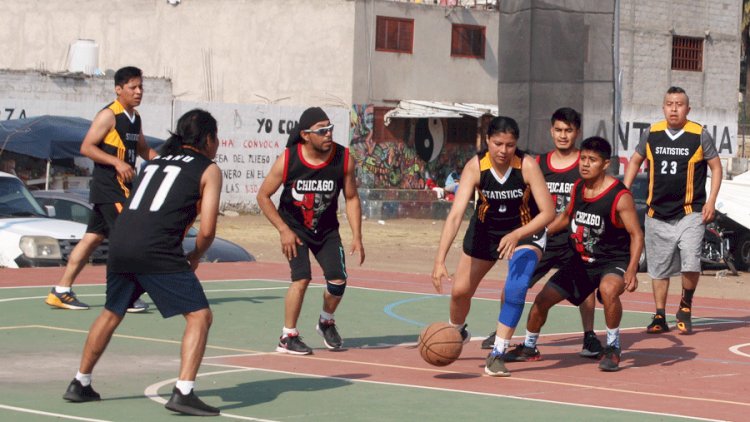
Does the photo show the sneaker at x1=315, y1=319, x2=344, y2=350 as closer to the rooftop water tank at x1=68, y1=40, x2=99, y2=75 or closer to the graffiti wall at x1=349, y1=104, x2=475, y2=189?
the graffiti wall at x1=349, y1=104, x2=475, y2=189

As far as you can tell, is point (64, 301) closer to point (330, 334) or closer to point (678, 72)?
point (330, 334)

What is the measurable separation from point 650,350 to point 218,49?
110ft

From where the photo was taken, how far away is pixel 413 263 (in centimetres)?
2712

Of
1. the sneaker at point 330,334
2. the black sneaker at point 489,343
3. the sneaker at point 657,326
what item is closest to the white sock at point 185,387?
the sneaker at point 330,334

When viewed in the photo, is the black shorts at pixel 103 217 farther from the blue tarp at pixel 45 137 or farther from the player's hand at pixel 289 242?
the blue tarp at pixel 45 137

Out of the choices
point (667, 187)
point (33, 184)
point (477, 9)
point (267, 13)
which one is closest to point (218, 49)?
point (267, 13)

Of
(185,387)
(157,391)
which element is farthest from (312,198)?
(185,387)

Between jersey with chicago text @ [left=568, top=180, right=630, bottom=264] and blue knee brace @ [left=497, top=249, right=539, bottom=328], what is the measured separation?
81 centimetres

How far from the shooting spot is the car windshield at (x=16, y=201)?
1775 cm

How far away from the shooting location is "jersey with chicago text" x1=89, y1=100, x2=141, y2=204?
43.0 feet

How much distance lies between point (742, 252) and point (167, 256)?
736 inches

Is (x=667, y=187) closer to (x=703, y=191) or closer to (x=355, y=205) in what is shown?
(x=703, y=191)

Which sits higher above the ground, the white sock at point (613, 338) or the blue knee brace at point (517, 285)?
the blue knee brace at point (517, 285)

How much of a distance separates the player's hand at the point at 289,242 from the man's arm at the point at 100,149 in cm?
234
